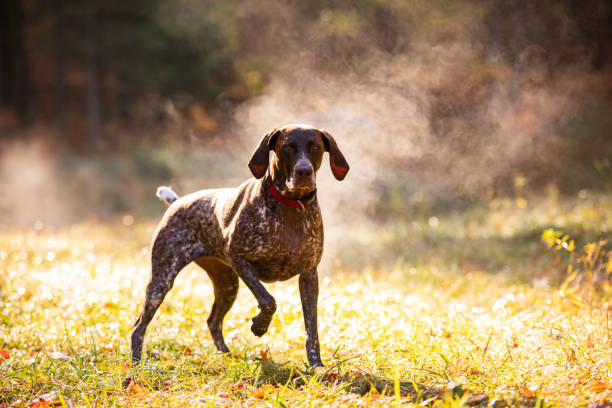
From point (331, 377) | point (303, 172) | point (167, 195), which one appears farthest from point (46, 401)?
point (167, 195)

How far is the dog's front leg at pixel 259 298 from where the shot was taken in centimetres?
396

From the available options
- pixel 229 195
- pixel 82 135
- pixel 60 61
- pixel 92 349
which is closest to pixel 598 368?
pixel 229 195

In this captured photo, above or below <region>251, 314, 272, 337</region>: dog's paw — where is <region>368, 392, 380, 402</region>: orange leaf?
below

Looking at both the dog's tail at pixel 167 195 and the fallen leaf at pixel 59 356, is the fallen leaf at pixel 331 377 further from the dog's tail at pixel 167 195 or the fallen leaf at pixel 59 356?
the dog's tail at pixel 167 195

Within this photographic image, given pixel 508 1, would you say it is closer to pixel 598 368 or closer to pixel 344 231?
pixel 344 231

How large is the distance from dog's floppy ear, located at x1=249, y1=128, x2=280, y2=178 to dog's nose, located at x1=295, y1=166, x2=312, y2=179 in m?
0.35

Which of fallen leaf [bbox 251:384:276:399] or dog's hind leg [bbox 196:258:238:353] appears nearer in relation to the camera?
fallen leaf [bbox 251:384:276:399]

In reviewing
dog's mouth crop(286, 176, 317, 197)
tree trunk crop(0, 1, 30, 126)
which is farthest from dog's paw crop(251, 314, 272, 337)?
tree trunk crop(0, 1, 30, 126)

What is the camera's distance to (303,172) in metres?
3.70

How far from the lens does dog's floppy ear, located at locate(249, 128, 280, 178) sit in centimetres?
395

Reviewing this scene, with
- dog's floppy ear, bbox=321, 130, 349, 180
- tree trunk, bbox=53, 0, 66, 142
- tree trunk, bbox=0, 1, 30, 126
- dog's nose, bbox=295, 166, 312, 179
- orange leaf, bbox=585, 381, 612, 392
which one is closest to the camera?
orange leaf, bbox=585, 381, 612, 392

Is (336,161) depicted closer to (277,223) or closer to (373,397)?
(277,223)

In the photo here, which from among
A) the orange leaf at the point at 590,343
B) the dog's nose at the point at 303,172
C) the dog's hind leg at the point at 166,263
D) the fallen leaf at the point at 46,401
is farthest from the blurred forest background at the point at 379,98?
the fallen leaf at the point at 46,401

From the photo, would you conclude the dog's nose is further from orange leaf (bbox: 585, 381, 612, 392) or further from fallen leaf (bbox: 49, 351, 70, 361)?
fallen leaf (bbox: 49, 351, 70, 361)
